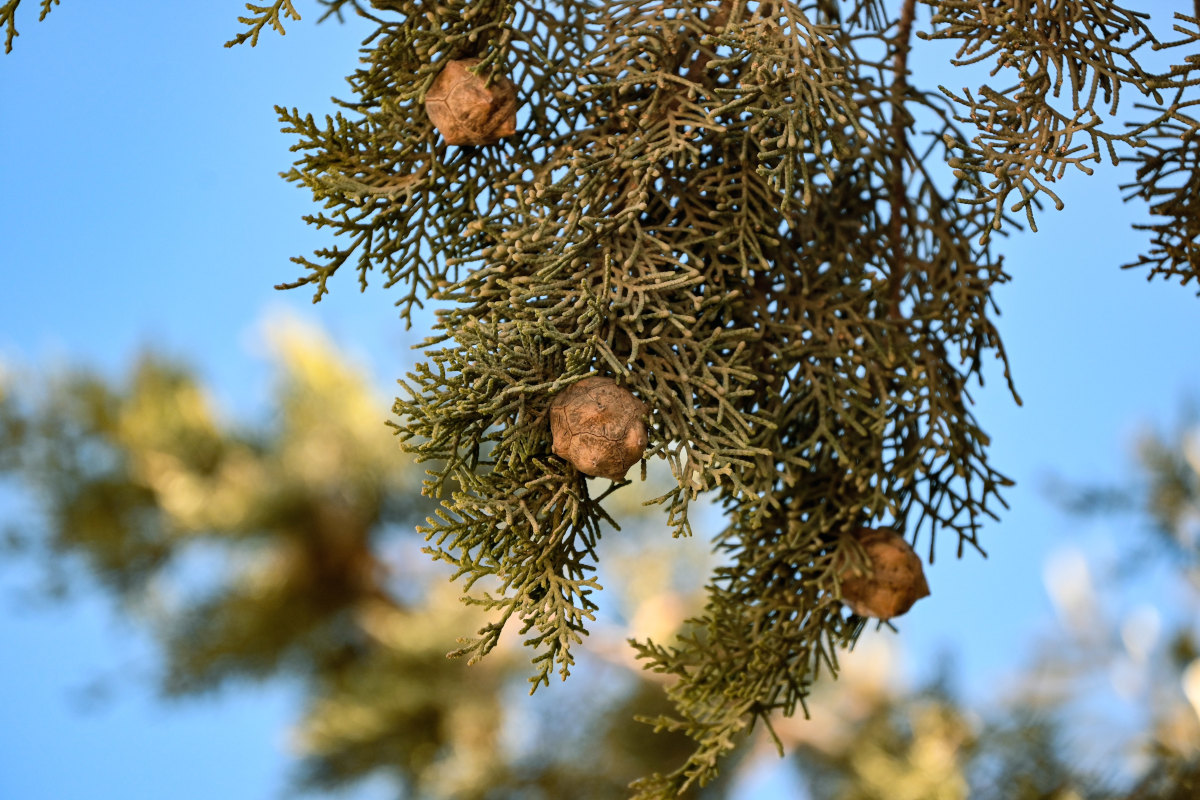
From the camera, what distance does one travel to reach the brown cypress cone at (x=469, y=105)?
64 cm

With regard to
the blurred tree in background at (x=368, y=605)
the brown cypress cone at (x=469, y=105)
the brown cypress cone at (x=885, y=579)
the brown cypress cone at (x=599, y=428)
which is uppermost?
the blurred tree in background at (x=368, y=605)

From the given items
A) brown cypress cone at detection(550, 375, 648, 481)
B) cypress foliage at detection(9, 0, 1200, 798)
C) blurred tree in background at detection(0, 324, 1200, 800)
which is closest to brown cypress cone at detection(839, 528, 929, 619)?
cypress foliage at detection(9, 0, 1200, 798)

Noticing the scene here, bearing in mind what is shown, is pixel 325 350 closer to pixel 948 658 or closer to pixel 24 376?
pixel 24 376

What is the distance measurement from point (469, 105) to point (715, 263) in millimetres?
165

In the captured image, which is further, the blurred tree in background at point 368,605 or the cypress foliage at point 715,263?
the blurred tree in background at point 368,605

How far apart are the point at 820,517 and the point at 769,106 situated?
0.26 metres

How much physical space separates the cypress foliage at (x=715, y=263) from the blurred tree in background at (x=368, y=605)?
1.03 m

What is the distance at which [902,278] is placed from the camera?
801mm

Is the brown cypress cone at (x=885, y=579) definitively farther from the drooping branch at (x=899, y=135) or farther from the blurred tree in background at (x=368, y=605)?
the blurred tree in background at (x=368, y=605)

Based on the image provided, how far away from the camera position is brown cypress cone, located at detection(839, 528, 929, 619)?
0.72m

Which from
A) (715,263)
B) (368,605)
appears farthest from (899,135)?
(368,605)

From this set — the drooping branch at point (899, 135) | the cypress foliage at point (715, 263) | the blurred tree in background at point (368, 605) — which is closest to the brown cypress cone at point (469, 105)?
the cypress foliage at point (715, 263)

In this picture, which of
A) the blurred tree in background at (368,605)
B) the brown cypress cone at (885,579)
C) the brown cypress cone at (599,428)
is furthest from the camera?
the blurred tree in background at (368,605)

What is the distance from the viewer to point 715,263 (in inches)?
26.0
